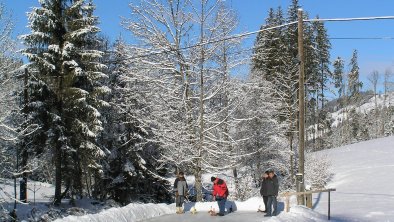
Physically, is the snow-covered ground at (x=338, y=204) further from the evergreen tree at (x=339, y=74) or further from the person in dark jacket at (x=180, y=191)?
the evergreen tree at (x=339, y=74)

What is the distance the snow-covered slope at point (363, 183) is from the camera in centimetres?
2327

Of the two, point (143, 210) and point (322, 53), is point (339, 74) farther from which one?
point (143, 210)

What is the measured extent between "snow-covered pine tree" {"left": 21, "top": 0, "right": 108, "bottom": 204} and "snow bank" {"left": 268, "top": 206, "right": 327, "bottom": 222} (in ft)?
46.2

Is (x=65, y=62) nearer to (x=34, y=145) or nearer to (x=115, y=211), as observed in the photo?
(x=34, y=145)

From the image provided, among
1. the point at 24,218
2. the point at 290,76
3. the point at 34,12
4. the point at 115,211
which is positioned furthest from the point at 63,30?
the point at 290,76

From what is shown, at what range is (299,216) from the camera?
677 inches

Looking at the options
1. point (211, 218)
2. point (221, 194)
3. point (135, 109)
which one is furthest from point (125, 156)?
point (211, 218)

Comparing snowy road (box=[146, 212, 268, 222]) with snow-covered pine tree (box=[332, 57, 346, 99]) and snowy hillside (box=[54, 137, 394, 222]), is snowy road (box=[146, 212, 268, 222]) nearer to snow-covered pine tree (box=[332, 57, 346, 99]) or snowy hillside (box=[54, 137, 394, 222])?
snowy hillside (box=[54, 137, 394, 222])

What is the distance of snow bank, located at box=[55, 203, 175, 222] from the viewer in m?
14.9

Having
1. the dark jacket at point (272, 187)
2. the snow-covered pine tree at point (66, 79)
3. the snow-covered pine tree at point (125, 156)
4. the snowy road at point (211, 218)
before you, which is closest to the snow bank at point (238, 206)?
the snowy road at point (211, 218)

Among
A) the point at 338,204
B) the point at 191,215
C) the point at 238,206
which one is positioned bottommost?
the point at 338,204

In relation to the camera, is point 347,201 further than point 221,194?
Yes

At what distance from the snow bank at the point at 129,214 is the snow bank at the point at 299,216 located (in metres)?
5.20

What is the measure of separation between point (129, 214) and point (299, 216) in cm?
625
